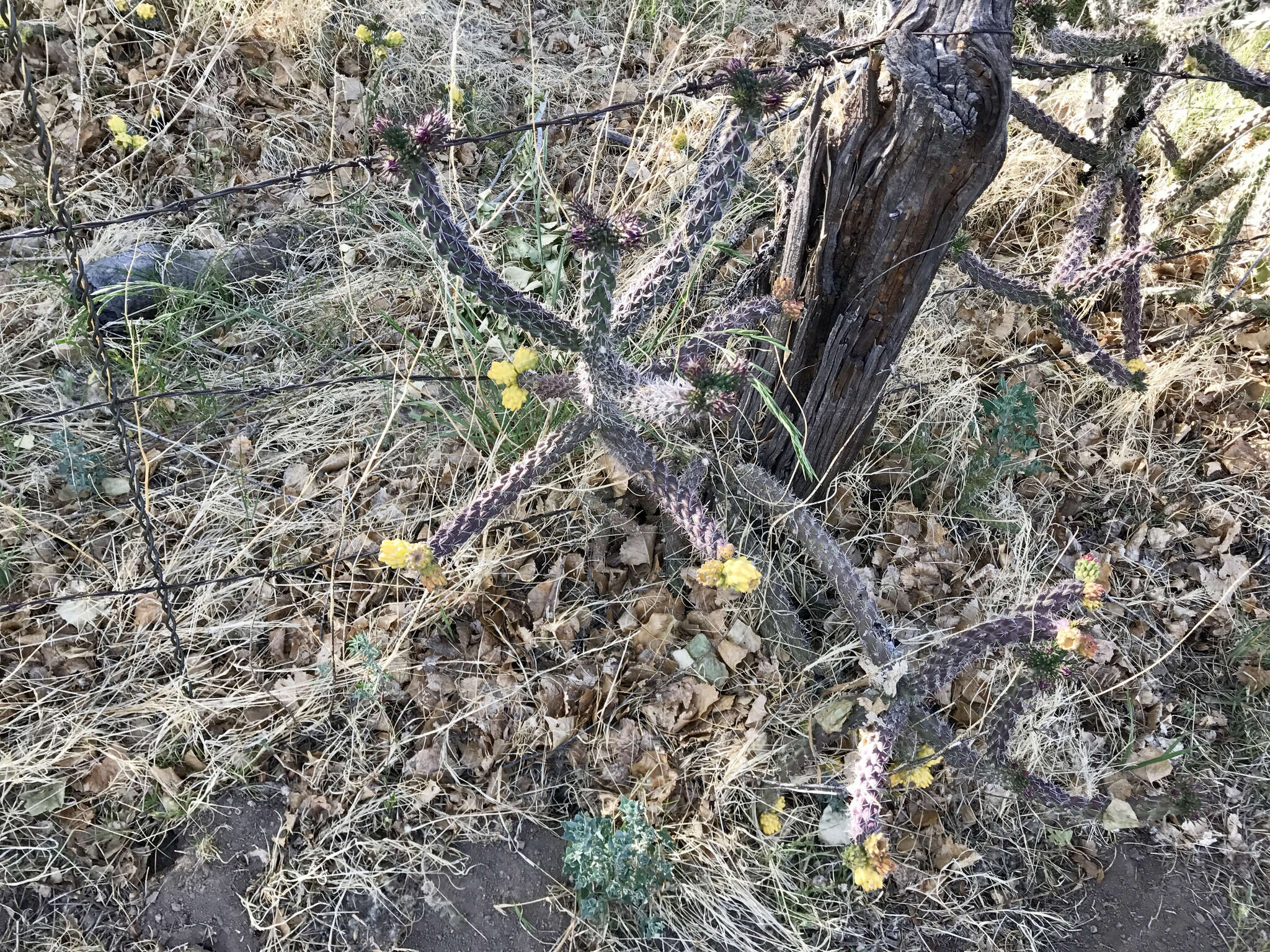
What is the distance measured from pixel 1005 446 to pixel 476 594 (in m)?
1.90

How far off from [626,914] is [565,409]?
1498mm

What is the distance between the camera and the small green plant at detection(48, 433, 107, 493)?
279 cm

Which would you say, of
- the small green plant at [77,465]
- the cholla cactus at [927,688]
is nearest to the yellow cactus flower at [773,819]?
the cholla cactus at [927,688]

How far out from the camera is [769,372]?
8.64 feet

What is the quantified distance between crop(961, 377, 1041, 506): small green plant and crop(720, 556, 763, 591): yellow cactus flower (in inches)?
48.0

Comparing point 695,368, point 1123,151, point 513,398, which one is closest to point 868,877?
point 695,368

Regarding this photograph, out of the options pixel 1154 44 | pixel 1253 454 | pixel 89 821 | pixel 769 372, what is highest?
pixel 1154 44

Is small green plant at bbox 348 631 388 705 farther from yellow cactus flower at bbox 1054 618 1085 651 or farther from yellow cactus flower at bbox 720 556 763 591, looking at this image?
yellow cactus flower at bbox 1054 618 1085 651

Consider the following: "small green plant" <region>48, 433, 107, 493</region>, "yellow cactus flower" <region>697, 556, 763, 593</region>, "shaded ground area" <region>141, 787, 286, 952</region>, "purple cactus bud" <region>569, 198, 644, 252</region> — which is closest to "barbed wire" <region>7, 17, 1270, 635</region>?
"small green plant" <region>48, 433, 107, 493</region>

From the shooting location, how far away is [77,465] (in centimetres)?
281

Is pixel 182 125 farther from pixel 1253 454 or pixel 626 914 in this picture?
pixel 1253 454

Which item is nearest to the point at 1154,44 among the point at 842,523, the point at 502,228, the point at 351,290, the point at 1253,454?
the point at 1253,454

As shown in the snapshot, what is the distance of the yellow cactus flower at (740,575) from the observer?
2014mm

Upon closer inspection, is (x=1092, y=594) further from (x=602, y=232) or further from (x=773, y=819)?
(x=602, y=232)
